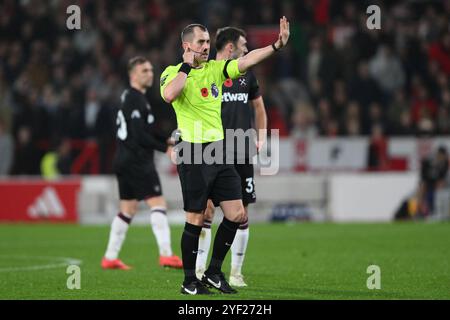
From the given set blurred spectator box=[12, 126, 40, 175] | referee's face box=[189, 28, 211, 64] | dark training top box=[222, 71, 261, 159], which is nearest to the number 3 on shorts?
dark training top box=[222, 71, 261, 159]

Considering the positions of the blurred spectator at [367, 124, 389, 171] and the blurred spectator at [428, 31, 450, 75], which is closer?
the blurred spectator at [367, 124, 389, 171]

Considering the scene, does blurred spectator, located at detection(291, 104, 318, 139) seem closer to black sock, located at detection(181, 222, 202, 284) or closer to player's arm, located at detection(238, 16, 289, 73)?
black sock, located at detection(181, 222, 202, 284)

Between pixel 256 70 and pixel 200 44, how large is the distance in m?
15.0

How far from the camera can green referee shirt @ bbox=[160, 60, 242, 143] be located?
9320mm

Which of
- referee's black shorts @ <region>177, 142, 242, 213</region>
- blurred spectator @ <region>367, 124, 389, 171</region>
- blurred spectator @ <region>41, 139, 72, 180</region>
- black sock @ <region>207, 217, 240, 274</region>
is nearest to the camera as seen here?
referee's black shorts @ <region>177, 142, 242, 213</region>

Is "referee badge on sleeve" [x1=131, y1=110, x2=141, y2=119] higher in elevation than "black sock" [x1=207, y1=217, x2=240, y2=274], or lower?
higher

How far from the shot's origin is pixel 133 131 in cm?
1271

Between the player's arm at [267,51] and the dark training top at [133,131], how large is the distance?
12.5ft

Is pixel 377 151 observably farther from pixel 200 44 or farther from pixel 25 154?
pixel 200 44

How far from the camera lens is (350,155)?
21.9 m

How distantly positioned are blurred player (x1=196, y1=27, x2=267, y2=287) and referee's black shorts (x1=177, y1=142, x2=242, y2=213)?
124 cm

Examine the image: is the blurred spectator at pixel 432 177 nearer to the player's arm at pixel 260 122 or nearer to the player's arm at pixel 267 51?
the player's arm at pixel 260 122
